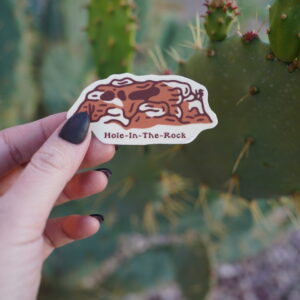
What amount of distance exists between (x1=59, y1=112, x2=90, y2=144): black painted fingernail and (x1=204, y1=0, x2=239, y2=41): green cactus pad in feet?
0.83

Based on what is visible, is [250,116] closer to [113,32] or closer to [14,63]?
[113,32]

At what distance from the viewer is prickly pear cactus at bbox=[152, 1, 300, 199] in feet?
1.96

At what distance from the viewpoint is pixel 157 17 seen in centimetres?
151

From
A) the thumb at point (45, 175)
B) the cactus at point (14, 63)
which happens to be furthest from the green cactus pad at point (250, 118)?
the cactus at point (14, 63)

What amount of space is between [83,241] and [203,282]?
1.28 feet

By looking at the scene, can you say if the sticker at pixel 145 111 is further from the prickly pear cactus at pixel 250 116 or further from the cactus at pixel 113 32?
the cactus at pixel 113 32

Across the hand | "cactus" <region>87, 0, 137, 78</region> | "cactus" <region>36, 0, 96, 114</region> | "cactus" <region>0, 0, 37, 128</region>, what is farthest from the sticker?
"cactus" <region>36, 0, 96, 114</region>

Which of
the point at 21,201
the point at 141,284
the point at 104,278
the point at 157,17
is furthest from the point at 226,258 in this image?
the point at 21,201

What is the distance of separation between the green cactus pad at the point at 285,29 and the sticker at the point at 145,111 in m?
0.11

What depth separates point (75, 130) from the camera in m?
0.50

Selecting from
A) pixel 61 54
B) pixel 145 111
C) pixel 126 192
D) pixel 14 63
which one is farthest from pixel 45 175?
pixel 61 54

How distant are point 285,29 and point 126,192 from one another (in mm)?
630

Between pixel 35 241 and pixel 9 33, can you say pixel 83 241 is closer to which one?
pixel 9 33

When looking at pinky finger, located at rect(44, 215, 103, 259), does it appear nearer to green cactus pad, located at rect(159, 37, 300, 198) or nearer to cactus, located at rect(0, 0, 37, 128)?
green cactus pad, located at rect(159, 37, 300, 198)
